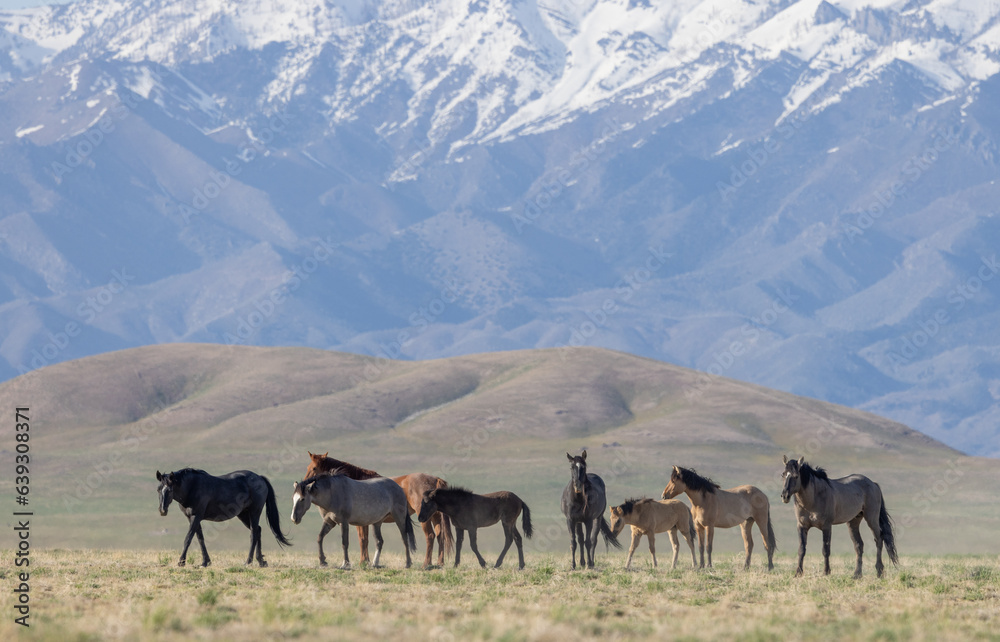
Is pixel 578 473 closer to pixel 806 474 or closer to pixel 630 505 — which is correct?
pixel 630 505

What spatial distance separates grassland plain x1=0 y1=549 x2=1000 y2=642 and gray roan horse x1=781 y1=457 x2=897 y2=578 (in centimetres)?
92

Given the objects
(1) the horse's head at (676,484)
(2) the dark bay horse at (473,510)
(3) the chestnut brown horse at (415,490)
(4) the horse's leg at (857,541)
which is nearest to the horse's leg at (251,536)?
(3) the chestnut brown horse at (415,490)

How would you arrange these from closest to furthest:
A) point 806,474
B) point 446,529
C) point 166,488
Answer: point 166,488
point 806,474
point 446,529

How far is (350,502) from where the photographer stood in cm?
2891

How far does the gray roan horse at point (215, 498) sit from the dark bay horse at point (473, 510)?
3.60m

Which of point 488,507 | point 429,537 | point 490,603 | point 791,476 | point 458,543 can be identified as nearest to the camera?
point 490,603

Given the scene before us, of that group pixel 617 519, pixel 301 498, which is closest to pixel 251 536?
pixel 301 498

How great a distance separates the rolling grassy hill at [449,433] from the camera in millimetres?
91312

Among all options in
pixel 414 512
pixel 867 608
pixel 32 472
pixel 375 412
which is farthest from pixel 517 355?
pixel 867 608

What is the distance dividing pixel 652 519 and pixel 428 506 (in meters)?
6.36

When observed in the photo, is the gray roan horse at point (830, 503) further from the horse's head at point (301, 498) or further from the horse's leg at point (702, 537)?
the horse's head at point (301, 498)

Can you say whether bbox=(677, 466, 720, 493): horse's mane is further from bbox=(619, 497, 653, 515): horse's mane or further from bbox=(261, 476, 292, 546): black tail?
bbox=(261, 476, 292, 546): black tail

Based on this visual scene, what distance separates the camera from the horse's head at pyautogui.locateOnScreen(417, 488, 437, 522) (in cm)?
2958

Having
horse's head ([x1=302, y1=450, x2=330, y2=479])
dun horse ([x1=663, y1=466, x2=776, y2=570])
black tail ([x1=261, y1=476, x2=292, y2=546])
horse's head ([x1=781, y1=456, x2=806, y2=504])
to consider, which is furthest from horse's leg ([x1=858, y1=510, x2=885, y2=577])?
black tail ([x1=261, y1=476, x2=292, y2=546])
